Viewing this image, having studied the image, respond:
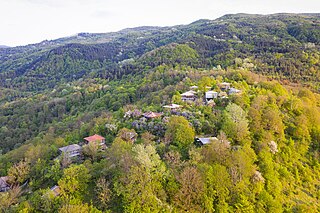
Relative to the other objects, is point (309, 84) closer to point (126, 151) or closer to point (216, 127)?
point (216, 127)

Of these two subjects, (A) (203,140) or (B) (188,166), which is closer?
(B) (188,166)

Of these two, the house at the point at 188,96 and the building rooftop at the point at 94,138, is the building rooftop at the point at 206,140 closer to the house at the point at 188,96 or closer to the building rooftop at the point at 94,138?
the building rooftop at the point at 94,138

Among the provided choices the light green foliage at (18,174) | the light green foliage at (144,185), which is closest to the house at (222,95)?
the light green foliage at (144,185)

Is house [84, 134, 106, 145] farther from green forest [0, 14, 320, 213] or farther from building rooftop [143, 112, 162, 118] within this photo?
building rooftop [143, 112, 162, 118]

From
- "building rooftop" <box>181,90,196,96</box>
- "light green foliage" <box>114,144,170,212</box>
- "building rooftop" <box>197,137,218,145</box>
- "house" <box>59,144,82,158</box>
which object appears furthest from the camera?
"building rooftop" <box>181,90,196,96</box>

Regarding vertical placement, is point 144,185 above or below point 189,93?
above

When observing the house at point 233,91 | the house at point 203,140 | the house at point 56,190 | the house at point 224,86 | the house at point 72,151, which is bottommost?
the house at point 224,86

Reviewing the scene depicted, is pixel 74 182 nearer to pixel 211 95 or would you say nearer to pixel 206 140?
pixel 206 140

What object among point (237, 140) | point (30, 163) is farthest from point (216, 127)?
point (30, 163)

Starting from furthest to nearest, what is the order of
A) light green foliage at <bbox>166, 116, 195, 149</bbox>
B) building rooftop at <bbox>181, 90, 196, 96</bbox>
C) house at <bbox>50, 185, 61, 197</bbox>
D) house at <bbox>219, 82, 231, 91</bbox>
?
house at <bbox>219, 82, 231, 91</bbox> < building rooftop at <bbox>181, 90, 196, 96</bbox> < light green foliage at <bbox>166, 116, 195, 149</bbox> < house at <bbox>50, 185, 61, 197</bbox>

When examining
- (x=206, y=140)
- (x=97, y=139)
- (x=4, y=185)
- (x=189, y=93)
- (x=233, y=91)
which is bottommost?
(x=233, y=91)

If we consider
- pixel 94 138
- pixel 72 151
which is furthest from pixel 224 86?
pixel 72 151

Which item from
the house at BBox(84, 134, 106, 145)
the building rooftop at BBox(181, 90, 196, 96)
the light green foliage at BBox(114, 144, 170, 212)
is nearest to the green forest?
the light green foliage at BBox(114, 144, 170, 212)

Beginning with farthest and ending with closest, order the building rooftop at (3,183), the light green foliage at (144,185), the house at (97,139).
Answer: the house at (97,139), the building rooftop at (3,183), the light green foliage at (144,185)
